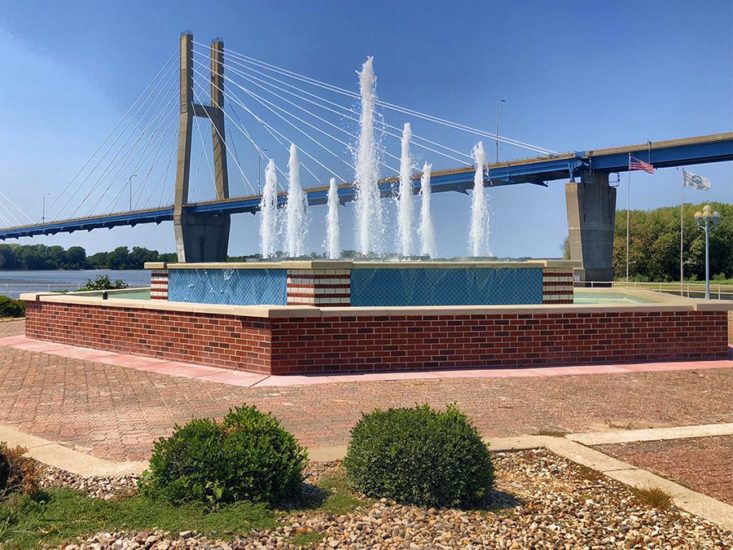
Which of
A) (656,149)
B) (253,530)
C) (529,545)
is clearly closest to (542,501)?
(529,545)

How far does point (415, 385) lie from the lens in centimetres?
806

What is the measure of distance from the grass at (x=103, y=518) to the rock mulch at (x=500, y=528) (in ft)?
0.33

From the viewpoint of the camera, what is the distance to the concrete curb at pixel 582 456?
13.4ft

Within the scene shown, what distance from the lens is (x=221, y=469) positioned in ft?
12.6

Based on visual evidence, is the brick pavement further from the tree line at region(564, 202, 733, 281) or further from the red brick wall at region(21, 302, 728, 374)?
the tree line at region(564, 202, 733, 281)

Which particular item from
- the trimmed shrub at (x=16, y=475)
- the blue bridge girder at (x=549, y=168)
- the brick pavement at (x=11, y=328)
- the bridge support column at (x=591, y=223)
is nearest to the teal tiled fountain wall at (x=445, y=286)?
the trimmed shrub at (x=16, y=475)

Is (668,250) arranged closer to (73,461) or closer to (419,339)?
(419,339)

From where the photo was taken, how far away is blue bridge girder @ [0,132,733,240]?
36625mm

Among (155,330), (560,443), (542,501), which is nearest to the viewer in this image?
(542,501)

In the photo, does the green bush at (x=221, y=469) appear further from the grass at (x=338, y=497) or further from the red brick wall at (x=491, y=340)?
the red brick wall at (x=491, y=340)

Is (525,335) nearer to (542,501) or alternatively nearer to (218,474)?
(542,501)

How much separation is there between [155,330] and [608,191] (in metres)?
36.4

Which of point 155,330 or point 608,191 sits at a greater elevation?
point 608,191

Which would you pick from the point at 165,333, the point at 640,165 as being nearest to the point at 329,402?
the point at 165,333
